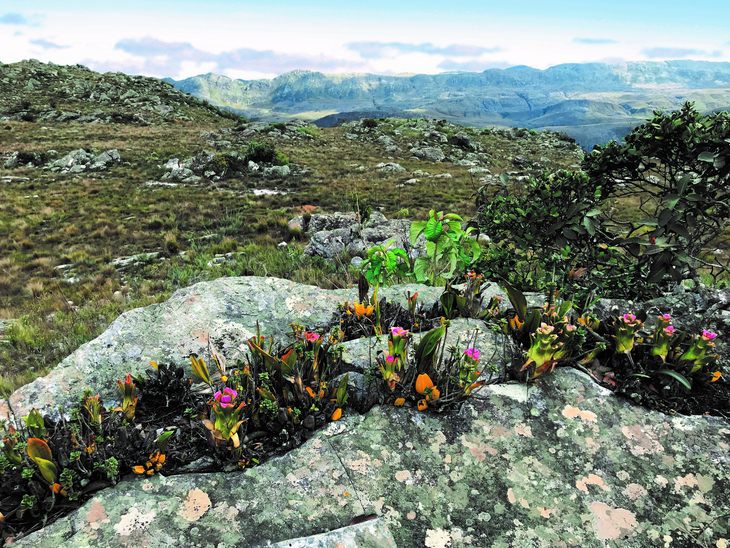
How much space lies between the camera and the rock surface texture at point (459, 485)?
4.85 feet

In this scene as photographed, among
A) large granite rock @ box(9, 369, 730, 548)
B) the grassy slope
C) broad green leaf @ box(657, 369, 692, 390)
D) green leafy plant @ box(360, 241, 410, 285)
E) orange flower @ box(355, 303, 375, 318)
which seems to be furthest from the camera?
the grassy slope

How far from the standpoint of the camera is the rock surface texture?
1.48 metres

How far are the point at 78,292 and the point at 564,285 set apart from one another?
8712 mm

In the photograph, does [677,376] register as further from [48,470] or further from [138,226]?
[138,226]

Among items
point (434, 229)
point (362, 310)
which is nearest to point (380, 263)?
point (434, 229)

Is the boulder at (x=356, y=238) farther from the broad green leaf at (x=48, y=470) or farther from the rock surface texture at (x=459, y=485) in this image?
the broad green leaf at (x=48, y=470)

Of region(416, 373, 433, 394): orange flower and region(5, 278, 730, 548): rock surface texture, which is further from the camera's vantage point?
region(416, 373, 433, 394): orange flower

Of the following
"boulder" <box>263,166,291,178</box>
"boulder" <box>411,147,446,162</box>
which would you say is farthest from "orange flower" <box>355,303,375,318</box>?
"boulder" <box>411,147,446,162</box>

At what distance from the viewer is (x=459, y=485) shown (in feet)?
5.61

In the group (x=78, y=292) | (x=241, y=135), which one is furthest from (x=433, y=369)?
(x=241, y=135)

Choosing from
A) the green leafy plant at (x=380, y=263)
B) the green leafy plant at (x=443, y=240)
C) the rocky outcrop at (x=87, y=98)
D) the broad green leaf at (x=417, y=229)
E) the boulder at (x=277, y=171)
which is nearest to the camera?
the green leafy plant at (x=443, y=240)

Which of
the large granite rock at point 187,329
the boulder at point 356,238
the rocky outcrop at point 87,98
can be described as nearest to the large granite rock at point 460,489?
the large granite rock at point 187,329

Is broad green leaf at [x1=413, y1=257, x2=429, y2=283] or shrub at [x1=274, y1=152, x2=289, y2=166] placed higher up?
shrub at [x1=274, y1=152, x2=289, y2=166]

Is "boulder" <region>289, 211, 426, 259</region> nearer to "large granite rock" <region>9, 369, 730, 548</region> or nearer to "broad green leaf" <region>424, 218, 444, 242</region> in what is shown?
"broad green leaf" <region>424, 218, 444, 242</region>
